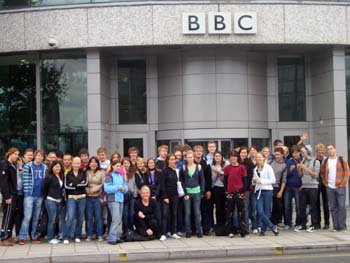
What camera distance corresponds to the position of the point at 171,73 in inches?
743

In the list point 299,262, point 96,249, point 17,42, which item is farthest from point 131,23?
point 299,262

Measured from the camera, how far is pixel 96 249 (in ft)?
34.2

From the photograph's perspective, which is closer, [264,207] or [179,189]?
[179,189]

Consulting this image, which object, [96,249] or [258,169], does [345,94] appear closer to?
[258,169]

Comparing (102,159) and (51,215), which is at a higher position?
(102,159)

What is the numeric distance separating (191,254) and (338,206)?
13.1ft

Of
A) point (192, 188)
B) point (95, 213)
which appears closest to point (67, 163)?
point (95, 213)

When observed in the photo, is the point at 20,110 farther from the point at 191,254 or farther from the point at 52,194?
the point at 191,254

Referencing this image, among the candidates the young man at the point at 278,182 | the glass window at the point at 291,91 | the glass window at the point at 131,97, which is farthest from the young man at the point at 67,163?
the glass window at the point at 291,91

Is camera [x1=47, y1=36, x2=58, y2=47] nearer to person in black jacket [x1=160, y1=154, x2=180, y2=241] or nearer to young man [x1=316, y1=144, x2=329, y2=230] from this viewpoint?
person in black jacket [x1=160, y1=154, x2=180, y2=241]

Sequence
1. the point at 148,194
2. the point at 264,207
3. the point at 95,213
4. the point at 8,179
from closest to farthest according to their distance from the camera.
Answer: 1. the point at 8,179
2. the point at 148,194
3. the point at 95,213
4. the point at 264,207


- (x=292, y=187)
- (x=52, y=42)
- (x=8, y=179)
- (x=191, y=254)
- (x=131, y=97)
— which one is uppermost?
(x=52, y=42)

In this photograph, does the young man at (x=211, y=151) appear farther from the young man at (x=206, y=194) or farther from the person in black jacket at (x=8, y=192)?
the person in black jacket at (x=8, y=192)

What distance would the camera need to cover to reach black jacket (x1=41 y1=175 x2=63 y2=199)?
1124 centimetres
